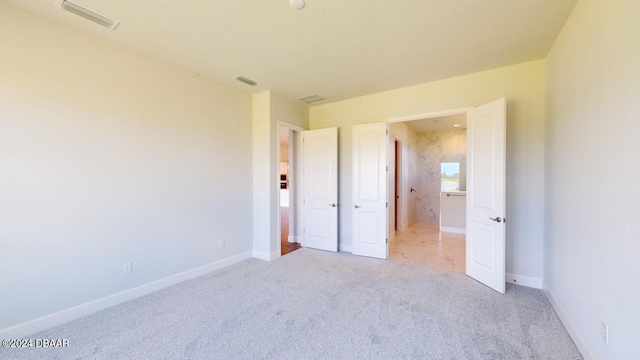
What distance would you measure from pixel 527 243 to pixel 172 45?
4.92 meters

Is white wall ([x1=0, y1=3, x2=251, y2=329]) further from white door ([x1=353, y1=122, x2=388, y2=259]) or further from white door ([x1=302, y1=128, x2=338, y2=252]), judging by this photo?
white door ([x1=353, y1=122, x2=388, y2=259])

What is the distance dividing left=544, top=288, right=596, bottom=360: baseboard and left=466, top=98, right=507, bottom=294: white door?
45cm

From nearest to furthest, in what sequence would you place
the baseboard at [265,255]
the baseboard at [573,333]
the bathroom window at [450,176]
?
the baseboard at [573,333]
the baseboard at [265,255]
the bathroom window at [450,176]

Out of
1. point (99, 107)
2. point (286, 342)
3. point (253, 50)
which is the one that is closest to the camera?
point (286, 342)

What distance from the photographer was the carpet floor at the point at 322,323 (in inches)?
77.1

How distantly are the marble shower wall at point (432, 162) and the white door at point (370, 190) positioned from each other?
3.43 m

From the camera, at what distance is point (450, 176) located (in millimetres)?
7066

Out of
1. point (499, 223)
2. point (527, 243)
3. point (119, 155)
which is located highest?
point (119, 155)

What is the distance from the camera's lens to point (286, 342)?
6.80 feet

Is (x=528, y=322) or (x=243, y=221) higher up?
(x=243, y=221)

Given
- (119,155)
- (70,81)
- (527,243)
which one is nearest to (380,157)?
(527,243)

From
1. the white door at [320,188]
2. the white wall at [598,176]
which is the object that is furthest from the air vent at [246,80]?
the white wall at [598,176]

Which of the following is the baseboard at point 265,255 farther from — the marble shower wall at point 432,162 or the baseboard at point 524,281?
the marble shower wall at point 432,162

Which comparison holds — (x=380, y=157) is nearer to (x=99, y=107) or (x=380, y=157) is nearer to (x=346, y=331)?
(x=346, y=331)
